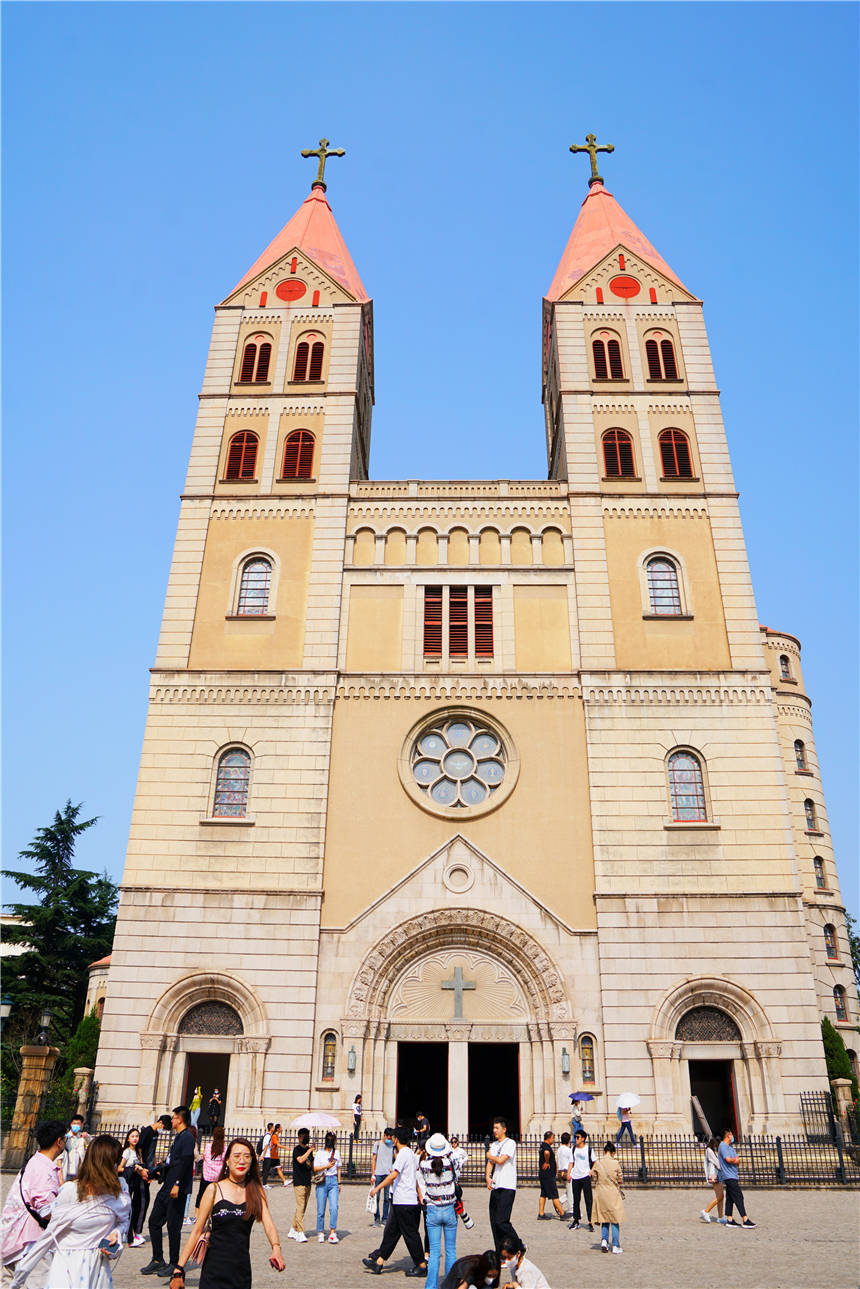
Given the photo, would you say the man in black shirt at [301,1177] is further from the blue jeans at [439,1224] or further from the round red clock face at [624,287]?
the round red clock face at [624,287]

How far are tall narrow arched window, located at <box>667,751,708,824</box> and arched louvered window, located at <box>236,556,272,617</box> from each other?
13.4 metres

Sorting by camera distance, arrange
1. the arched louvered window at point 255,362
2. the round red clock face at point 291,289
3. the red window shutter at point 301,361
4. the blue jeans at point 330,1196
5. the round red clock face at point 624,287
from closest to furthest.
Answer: the blue jeans at point 330,1196
the red window shutter at point 301,361
the arched louvered window at point 255,362
the round red clock face at point 624,287
the round red clock face at point 291,289

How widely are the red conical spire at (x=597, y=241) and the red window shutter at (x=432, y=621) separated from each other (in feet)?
44.6

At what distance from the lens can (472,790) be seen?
2809 centimetres

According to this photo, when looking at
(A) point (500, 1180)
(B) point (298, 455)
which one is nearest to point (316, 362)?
(B) point (298, 455)

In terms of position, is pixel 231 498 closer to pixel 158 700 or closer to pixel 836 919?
pixel 158 700

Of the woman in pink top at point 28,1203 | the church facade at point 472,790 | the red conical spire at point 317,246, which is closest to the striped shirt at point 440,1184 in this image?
the woman in pink top at point 28,1203

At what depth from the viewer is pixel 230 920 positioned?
1037 inches

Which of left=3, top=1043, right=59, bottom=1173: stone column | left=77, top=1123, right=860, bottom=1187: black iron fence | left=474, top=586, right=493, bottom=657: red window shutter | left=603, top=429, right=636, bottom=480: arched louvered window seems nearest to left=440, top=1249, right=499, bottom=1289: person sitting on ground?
left=77, top=1123, right=860, bottom=1187: black iron fence

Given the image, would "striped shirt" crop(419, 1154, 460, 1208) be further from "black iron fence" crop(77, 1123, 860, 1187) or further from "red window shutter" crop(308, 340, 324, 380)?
"red window shutter" crop(308, 340, 324, 380)

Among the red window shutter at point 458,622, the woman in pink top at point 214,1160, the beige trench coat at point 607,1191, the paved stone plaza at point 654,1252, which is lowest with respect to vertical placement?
the paved stone plaza at point 654,1252

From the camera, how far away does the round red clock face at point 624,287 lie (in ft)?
121

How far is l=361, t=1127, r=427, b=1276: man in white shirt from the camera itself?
471 inches

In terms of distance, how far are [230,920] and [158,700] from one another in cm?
708
